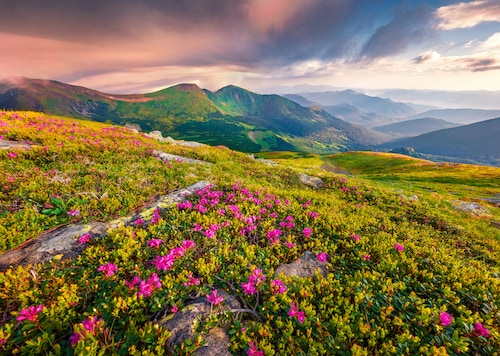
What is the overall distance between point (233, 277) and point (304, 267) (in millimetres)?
2070

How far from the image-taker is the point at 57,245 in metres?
5.63

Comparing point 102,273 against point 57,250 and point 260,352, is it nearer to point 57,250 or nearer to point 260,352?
point 57,250

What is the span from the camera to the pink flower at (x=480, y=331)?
3.87 metres

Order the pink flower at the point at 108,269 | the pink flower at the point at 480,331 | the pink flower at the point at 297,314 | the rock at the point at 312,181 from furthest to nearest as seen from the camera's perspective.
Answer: the rock at the point at 312,181
the pink flower at the point at 108,269
the pink flower at the point at 297,314
the pink flower at the point at 480,331

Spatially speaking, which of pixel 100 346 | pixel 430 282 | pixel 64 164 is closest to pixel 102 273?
pixel 100 346

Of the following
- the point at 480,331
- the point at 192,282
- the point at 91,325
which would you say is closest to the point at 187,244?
the point at 192,282

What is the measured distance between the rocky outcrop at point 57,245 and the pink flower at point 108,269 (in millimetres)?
1192

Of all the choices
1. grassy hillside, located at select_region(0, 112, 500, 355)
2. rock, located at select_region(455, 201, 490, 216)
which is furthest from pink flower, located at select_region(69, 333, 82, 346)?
rock, located at select_region(455, 201, 490, 216)

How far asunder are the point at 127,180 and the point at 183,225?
15.1 feet

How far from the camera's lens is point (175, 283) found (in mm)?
4781

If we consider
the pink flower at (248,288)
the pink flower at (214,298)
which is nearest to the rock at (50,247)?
the pink flower at (214,298)

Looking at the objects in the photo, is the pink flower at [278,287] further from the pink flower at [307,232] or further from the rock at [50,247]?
the rock at [50,247]

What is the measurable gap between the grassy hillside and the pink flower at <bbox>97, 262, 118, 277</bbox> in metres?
0.05

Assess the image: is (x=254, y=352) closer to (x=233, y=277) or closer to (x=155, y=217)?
(x=233, y=277)
